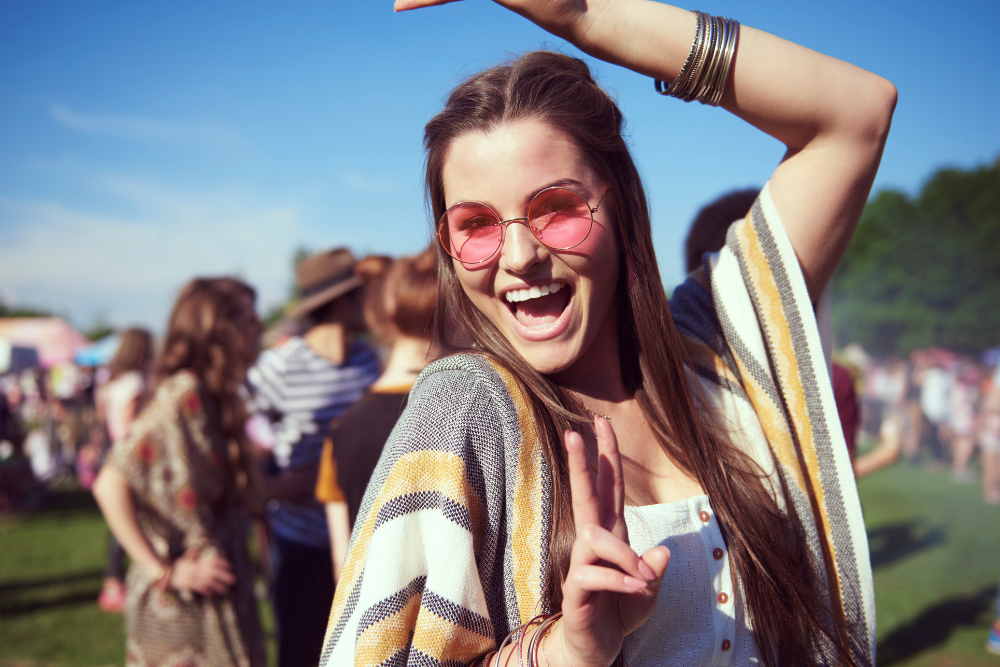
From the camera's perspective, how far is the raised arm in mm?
1107

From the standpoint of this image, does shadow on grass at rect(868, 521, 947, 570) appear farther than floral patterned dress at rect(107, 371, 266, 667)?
Yes

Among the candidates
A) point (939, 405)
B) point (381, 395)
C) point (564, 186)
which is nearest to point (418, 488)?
point (564, 186)

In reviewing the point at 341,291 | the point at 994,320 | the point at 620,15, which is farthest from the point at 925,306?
the point at 620,15

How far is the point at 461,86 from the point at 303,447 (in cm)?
269

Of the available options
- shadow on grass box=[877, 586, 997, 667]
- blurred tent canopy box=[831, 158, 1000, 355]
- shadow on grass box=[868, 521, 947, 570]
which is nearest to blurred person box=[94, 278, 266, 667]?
shadow on grass box=[877, 586, 997, 667]

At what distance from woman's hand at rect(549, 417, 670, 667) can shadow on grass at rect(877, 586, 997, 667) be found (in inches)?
179

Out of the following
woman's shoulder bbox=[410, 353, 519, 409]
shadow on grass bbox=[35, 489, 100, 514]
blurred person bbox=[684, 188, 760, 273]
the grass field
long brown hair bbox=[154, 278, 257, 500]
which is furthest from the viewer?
shadow on grass bbox=[35, 489, 100, 514]

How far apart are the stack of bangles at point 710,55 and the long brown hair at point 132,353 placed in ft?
22.8

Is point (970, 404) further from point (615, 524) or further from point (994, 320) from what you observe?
point (615, 524)

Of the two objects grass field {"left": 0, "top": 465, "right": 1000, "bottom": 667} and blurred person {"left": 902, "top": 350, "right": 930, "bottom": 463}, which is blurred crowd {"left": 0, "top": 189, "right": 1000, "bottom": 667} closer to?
grass field {"left": 0, "top": 465, "right": 1000, "bottom": 667}

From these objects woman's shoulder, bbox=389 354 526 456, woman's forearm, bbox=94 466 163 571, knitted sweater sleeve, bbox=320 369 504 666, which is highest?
woman's shoulder, bbox=389 354 526 456

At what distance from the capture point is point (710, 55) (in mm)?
1143

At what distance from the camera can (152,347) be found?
707 cm

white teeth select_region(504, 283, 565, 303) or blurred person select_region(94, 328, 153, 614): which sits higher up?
white teeth select_region(504, 283, 565, 303)
